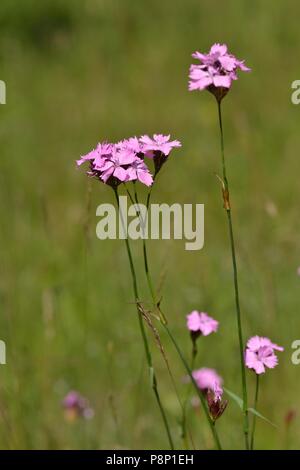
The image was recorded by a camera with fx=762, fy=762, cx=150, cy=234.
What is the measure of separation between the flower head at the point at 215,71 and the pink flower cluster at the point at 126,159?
0.11 metres

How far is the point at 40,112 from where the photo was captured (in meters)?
4.46

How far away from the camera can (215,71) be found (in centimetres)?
111

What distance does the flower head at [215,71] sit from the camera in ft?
3.57

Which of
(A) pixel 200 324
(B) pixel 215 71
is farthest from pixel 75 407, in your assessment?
(B) pixel 215 71

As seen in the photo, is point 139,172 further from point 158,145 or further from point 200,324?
point 200,324

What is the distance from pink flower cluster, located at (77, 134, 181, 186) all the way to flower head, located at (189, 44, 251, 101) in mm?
111

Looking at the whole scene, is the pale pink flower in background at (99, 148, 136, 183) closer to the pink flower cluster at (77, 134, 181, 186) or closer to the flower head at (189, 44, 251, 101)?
the pink flower cluster at (77, 134, 181, 186)

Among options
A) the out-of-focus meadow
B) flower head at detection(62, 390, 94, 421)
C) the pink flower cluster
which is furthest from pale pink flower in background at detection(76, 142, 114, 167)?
flower head at detection(62, 390, 94, 421)

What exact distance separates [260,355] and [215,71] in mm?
448

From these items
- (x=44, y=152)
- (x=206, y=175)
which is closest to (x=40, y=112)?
(x=44, y=152)

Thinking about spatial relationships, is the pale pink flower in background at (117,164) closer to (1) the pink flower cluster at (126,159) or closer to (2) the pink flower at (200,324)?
(1) the pink flower cluster at (126,159)

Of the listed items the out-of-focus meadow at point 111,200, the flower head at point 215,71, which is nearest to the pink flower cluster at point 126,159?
the flower head at point 215,71

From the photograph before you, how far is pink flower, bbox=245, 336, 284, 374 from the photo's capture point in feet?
3.89
